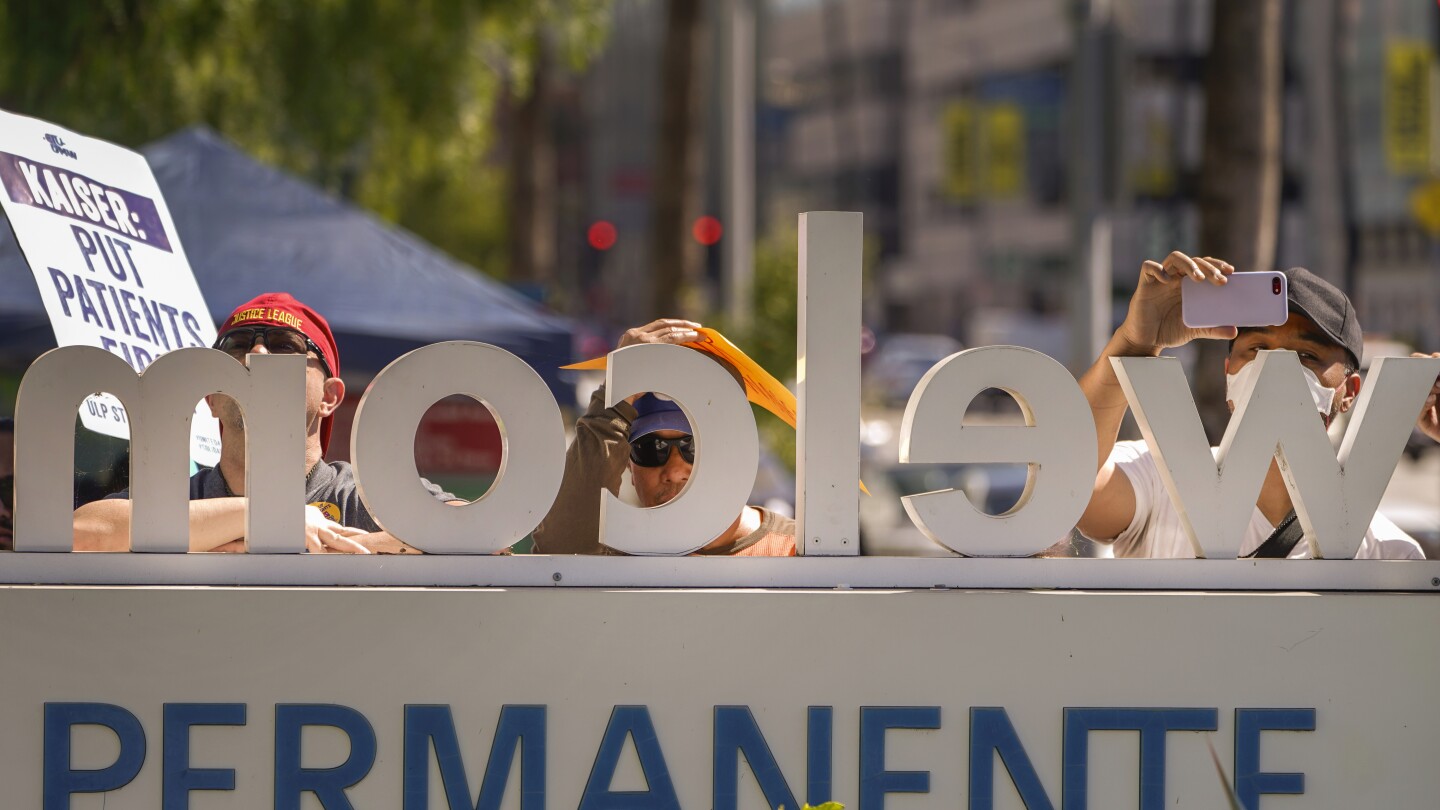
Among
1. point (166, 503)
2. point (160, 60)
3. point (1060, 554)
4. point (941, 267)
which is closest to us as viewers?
point (166, 503)

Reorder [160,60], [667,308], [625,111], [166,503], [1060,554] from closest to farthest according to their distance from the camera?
[166,503] → [1060,554] → [160,60] → [667,308] → [625,111]

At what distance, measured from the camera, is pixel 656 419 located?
3.45 metres

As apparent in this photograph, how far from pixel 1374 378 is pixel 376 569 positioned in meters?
1.71

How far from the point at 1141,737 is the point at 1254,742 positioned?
194 millimetres

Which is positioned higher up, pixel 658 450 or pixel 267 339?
pixel 267 339

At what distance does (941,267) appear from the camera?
58.5m

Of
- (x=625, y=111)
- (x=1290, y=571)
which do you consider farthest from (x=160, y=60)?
(x=625, y=111)

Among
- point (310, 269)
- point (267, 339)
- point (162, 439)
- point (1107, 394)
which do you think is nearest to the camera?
point (162, 439)

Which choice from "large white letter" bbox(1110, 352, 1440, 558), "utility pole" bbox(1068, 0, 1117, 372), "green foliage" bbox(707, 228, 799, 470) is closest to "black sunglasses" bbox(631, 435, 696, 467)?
"large white letter" bbox(1110, 352, 1440, 558)

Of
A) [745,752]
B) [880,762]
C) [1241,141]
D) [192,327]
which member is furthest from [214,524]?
[1241,141]

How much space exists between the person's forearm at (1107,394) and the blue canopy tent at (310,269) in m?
4.29

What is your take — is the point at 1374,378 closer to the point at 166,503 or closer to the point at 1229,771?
the point at 1229,771

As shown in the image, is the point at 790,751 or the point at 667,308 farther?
the point at 667,308

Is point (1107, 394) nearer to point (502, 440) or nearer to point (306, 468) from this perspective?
A: point (502, 440)
